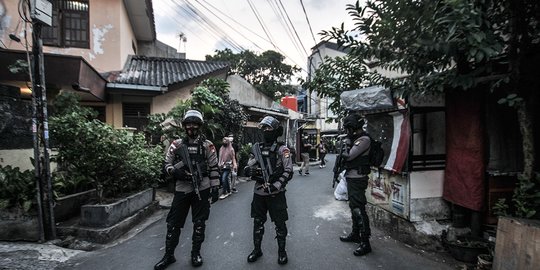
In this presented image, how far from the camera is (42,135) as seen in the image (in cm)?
509

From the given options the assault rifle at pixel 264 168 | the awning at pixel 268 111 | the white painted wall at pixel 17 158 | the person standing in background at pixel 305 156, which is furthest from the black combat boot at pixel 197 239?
the awning at pixel 268 111

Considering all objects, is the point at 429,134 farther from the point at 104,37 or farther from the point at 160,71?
the point at 104,37

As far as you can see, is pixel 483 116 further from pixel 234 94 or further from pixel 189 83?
pixel 234 94

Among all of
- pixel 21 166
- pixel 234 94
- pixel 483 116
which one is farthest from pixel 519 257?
pixel 234 94

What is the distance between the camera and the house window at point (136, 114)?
10641 millimetres

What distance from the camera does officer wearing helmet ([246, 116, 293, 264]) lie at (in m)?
4.26

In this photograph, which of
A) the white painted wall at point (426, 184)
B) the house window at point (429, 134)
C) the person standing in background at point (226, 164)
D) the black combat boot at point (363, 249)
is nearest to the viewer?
the black combat boot at point (363, 249)

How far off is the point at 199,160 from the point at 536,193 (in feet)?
14.9

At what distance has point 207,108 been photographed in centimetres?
1013

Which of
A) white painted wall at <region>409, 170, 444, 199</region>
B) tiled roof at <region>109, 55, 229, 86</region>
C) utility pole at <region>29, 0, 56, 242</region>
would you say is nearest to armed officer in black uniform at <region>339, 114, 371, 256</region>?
white painted wall at <region>409, 170, 444, 199</region>

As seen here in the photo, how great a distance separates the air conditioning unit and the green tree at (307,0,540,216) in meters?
4.82

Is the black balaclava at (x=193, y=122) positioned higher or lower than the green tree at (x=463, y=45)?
lower

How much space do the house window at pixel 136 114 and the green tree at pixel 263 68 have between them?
51.9ft

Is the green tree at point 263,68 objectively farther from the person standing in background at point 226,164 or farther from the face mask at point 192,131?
the face mask at point 192,131
